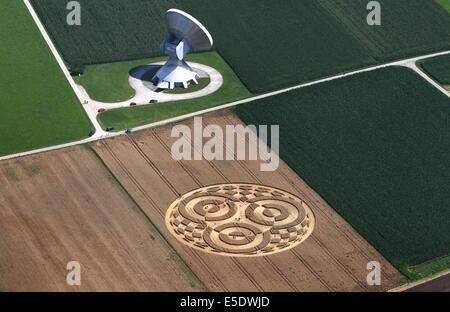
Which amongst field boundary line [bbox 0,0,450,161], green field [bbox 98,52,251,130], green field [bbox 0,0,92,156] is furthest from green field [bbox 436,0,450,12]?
green field [bbox 0,0,92,156]

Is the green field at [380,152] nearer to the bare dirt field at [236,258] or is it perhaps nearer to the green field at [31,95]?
the bare dirt field at [236,258]

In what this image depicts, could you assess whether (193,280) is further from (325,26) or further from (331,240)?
(325,26)

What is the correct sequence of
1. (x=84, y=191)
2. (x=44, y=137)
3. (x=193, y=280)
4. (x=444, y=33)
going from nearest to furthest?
1. (x=193, y=280)
2. (x=84, y=191)
3. (x=44, y=137)
4. (x=444, y=33)

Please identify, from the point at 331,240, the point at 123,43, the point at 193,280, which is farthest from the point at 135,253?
the point at 123,43

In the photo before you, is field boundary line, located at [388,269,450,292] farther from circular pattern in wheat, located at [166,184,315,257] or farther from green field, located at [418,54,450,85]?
green field, located at [418,54,450,85]

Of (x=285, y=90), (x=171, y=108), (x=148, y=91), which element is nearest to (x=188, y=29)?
(x=148, y=91)
